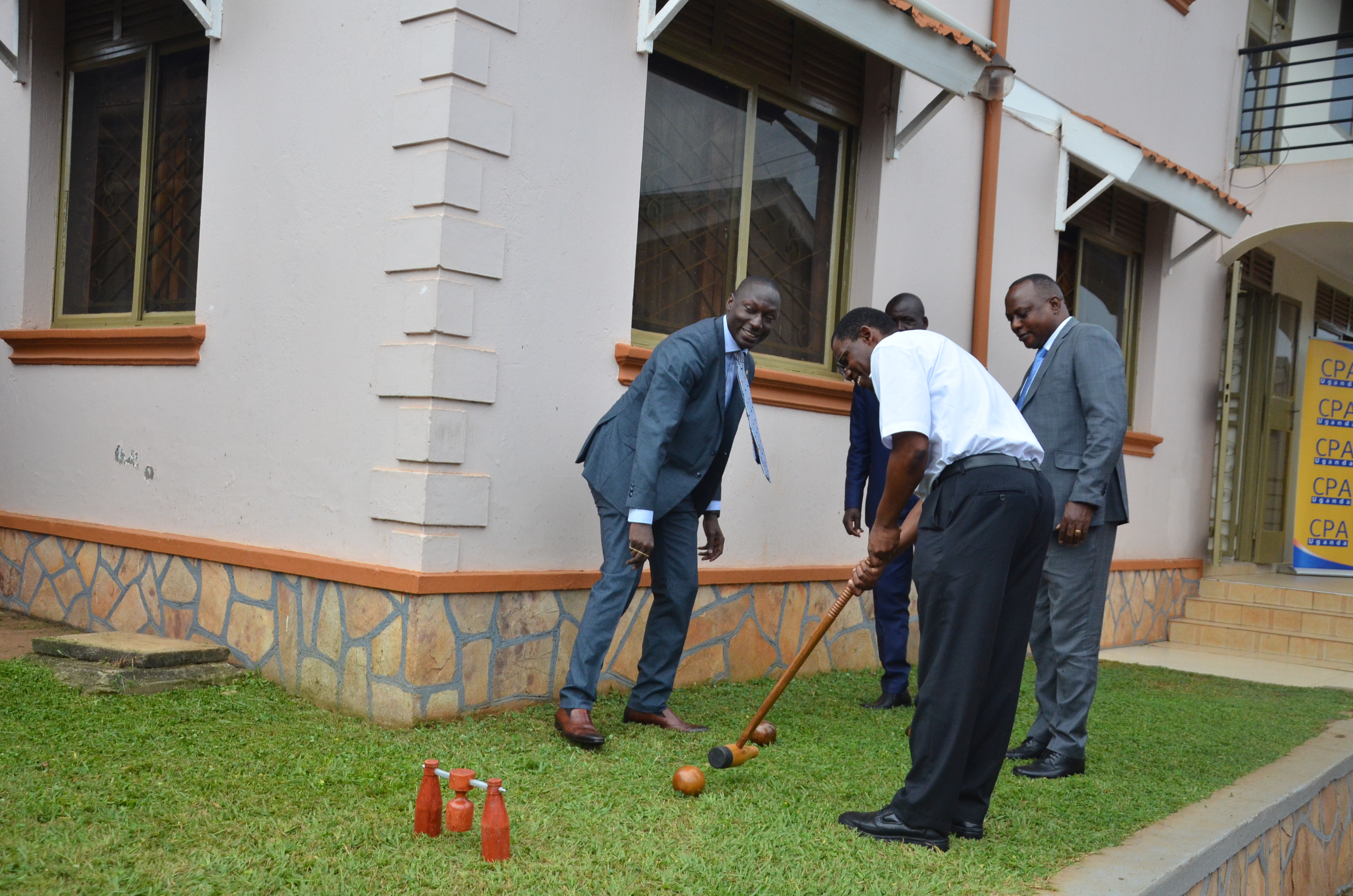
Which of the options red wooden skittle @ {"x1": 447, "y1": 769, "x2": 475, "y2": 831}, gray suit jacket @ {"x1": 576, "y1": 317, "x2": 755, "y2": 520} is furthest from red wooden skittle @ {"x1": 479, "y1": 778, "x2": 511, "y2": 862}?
gray suit jacket @ {"x1": 576, "y1": 317, "x2": 755, "y2": 520}

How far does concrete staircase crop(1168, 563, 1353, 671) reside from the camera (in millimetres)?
9242

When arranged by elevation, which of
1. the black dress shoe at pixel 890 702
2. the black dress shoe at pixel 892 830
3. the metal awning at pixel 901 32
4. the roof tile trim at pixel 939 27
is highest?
the roof tile trim at pixel 939 27

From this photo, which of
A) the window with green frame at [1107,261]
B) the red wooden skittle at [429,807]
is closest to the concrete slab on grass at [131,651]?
the red wooden skittle at [429,807]

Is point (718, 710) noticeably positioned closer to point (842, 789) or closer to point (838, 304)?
point (842, 789)

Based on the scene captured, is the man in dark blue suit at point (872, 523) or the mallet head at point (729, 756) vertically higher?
the man in dark blue suit at point (872, 523)

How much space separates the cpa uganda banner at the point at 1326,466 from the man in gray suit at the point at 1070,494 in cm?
722

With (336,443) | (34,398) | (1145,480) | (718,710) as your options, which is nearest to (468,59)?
(336,443)

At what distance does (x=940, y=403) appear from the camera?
137 inches

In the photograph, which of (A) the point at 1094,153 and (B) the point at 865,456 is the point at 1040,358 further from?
(A) the point at 1094,153

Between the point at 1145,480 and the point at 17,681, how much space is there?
836 cm

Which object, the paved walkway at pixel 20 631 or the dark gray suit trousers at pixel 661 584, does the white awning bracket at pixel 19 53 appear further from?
the dark gray suit trousers at pixel 661 584

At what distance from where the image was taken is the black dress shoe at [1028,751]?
Answer: 481 centimetres

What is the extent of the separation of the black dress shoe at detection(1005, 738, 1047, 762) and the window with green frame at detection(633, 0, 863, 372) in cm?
246

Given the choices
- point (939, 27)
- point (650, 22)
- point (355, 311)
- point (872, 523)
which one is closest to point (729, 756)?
point (872, 523)
